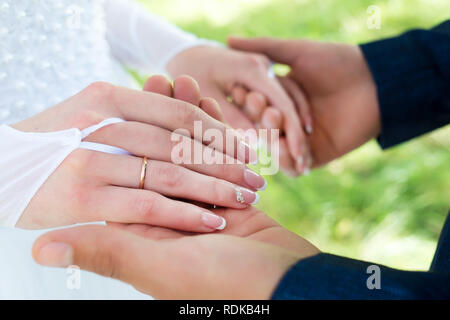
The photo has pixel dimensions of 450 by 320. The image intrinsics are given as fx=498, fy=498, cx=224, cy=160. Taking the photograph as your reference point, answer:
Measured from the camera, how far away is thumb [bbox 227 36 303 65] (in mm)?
1040

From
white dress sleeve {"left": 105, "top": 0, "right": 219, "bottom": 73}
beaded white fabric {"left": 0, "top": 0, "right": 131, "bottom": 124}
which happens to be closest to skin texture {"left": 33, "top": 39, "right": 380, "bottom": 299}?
beaded white fabric {"left": 0, "top": 0, "right": 131, "bottom": 124}

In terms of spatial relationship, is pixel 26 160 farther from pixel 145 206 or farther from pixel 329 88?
pixel 329 88

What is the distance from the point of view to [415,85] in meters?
0.96

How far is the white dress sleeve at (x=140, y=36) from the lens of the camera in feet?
3.10

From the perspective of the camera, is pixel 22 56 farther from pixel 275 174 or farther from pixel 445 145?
pixel 445 145

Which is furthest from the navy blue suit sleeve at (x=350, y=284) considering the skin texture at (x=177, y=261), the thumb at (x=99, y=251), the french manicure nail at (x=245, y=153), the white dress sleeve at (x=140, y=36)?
the white dress sleeve at (x=140, y=36)

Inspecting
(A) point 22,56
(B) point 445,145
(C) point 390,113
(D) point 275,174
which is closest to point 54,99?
(A) point 22,56

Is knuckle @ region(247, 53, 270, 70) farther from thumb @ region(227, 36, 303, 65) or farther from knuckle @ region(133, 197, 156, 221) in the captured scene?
knuckle @ region(133, 197, 156, 221)

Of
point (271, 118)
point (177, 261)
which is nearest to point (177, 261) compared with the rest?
point (177, 261)

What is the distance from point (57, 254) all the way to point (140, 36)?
2.13 feet

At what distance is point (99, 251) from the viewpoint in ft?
1.37

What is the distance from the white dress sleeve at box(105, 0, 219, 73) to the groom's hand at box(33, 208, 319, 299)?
1.97ft

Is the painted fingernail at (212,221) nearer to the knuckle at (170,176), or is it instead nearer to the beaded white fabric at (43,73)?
the knuckle at (170,176)

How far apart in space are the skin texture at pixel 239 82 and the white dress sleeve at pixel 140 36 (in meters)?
0.02
